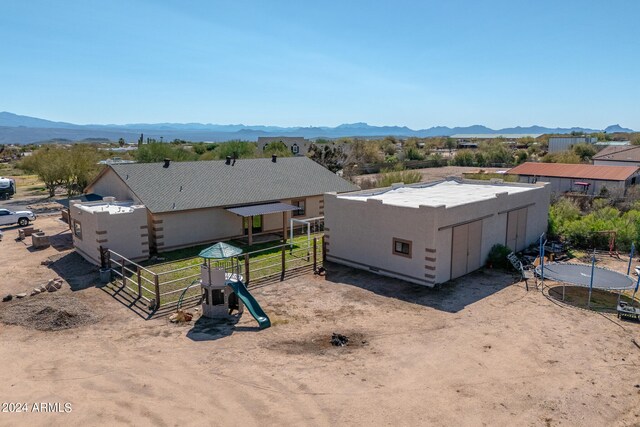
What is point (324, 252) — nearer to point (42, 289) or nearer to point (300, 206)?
point (300, 206)

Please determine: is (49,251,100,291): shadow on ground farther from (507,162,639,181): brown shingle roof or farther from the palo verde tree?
(507,162,639,181): brown shingle roof

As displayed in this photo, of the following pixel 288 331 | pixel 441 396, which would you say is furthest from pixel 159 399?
pixel 441 396

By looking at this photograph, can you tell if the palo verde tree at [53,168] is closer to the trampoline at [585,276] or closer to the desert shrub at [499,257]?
the desert shrub at [499,257]

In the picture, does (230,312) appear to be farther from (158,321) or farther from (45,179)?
(45,179)

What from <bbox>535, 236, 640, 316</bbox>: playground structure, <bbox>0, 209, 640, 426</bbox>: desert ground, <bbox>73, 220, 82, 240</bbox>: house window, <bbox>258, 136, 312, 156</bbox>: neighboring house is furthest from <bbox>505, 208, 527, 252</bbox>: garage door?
<bbox>258, 136, 312, 156</bbox>: neighboring house

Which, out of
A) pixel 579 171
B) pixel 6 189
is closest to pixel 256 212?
pixel 579 171
